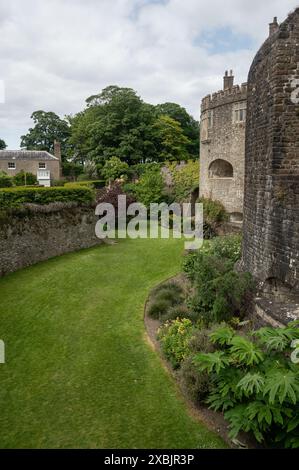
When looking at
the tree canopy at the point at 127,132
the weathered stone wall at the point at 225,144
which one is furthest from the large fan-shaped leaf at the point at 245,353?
the tree canopy at the point at 127,132

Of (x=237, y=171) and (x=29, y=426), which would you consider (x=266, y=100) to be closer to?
(x=29, y=426)

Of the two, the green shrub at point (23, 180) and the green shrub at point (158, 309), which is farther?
the green shrub at point (23, 180)

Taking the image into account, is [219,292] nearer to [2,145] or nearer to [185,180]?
[185,180]

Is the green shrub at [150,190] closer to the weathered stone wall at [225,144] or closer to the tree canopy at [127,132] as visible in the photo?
the weathered stone wall at [225,144]

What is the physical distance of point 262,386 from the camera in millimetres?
5680

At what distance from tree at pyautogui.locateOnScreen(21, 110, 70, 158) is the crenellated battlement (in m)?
42.9

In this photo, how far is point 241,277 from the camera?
10.6 metres

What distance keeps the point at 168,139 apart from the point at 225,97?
21.5m

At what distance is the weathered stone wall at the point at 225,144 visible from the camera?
2284 cm

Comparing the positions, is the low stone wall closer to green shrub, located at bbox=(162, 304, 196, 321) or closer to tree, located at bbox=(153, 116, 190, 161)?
green shrub, located at bbox=(162, 304, 196, 321)

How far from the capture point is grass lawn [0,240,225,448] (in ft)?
24.2

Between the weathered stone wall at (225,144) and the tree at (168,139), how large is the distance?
17.3 metres

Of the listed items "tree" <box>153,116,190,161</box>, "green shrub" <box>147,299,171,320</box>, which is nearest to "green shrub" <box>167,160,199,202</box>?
"tree" <box>153,116,190,161</box>

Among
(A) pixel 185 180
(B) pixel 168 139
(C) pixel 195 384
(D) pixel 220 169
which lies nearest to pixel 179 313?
(C) pixel 195 384
